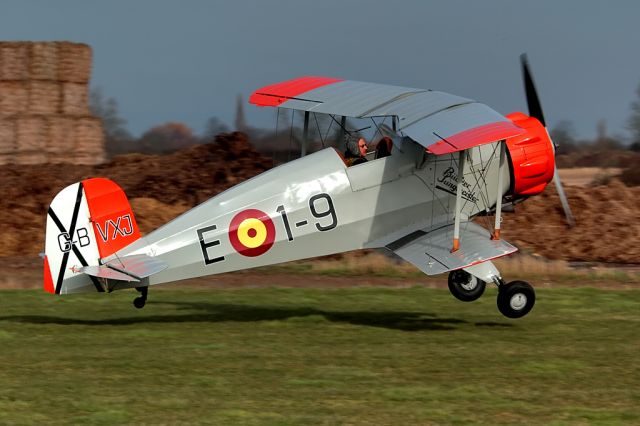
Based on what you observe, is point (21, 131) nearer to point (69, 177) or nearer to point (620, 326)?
point (69, 177)

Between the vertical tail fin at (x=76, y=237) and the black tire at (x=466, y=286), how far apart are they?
4710 mm

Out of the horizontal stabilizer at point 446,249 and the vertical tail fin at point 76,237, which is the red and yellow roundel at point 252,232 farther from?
the horizontal stabilizer at point 446,249

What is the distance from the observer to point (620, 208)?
79.8ft

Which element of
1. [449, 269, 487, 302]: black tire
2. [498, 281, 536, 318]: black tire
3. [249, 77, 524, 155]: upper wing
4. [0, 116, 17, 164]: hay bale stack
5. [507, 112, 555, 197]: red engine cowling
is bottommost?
[449, 269, 487, 302]: black tire

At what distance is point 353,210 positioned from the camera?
12625 mm

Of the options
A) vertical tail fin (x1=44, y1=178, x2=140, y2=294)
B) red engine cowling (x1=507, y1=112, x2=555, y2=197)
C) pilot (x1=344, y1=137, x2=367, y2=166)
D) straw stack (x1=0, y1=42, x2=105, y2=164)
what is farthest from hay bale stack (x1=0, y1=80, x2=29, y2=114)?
red engine cowling (x1=507, y1=112, x2=555, y2=197)

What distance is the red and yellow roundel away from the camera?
12172 mm

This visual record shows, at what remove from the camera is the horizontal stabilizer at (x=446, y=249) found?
38.9 ft

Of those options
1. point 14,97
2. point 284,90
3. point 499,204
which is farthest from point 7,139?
point 499,204

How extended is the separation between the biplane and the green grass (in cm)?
83

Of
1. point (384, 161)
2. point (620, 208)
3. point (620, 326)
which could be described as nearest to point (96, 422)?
point (384, 161)

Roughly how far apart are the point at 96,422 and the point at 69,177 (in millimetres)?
16929

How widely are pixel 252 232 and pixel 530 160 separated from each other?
3.62 metres

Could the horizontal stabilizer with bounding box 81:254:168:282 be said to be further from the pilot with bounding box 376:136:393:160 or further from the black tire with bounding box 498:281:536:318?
the black tire with bounding box 498:281:536:318
